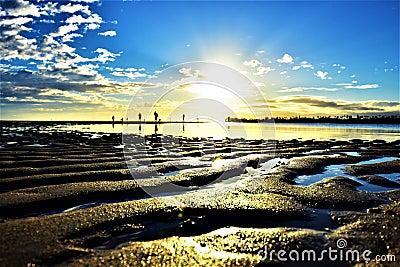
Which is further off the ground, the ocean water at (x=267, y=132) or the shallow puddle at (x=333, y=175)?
the ocean water at (x=267, y=132)

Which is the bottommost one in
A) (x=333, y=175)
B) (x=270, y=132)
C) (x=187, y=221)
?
(x=333, y=175)

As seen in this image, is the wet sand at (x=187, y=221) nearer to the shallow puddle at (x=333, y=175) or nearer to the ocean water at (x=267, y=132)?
the shallow puddle at (x=333, y=175)

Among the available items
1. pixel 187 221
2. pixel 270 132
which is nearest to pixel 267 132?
pixel 270 132

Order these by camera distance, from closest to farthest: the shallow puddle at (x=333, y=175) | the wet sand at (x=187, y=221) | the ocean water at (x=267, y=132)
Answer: the wet sand at (x=187, y=221) < the shallow puddle at (x=333, y=175) < the ocean water at (x=267, y=132)

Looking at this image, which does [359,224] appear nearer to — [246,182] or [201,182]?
[246,182]

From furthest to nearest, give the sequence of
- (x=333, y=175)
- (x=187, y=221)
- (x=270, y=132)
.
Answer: (x=270, y=132) < (x=333, y=175) < (x=187, y=221)

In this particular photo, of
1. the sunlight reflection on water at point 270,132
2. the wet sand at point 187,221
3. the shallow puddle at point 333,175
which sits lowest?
the shallow puddle at point 333,175

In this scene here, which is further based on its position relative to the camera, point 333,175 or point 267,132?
point 267,132

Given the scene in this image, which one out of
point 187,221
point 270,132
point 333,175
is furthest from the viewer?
point 270,132

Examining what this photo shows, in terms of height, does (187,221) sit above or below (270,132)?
below

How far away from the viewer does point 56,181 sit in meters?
8.17

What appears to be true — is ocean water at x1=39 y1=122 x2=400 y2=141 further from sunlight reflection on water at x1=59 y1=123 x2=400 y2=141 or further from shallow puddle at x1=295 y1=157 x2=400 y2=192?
shallow puddle at x1=295 y1=157 x2=400 y2=192

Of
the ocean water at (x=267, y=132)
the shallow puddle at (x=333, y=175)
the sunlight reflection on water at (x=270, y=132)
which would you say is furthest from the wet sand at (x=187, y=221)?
Answer: the sunlight reflection on water at (x=270, y=132)

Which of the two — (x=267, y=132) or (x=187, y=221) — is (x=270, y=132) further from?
(x=187, y=221)
